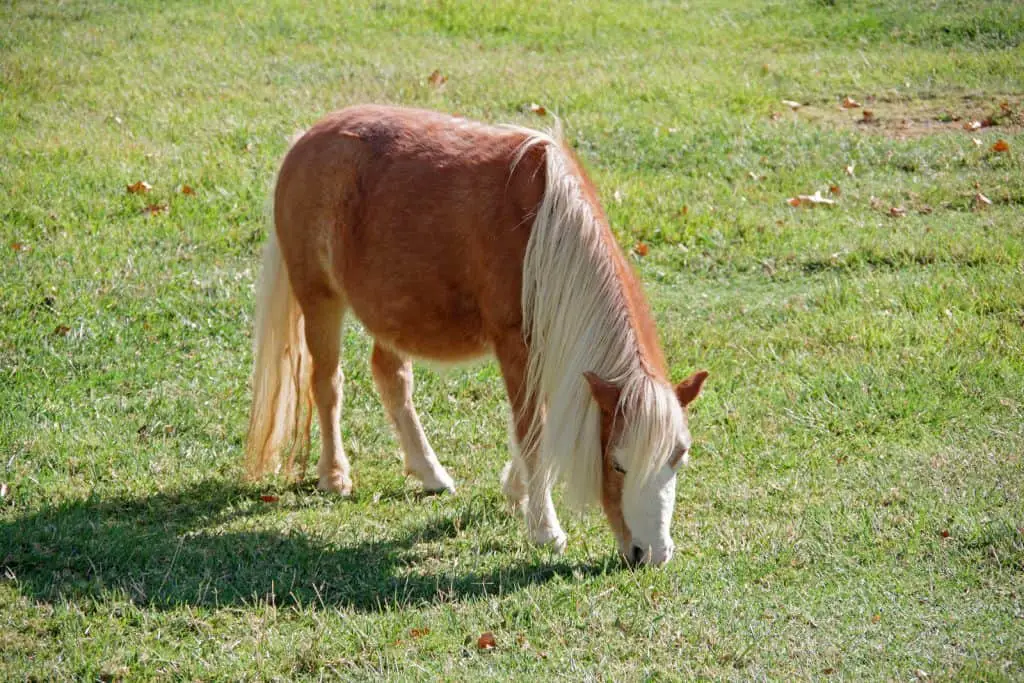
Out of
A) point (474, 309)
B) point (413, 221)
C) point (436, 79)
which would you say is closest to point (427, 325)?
point (474, 309)

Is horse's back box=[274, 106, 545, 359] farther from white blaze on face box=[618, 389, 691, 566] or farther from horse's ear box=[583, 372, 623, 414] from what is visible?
white blaze on face box=[618, 389, 691, 566]

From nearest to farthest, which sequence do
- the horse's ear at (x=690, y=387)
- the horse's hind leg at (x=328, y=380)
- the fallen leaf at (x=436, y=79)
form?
the horse's ear at (x=690, y=387) → the horse's hind leg at (x=328, y=380) → the fallen leaf at (x=436, y=79)

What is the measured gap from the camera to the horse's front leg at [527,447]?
17.1ft

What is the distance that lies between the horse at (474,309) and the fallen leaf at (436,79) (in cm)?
556

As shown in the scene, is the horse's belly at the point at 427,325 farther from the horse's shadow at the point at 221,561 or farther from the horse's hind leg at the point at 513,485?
the horse's shadow at the point at 221,561

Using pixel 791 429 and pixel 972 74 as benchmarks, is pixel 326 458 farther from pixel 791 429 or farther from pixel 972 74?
pixel 972 74

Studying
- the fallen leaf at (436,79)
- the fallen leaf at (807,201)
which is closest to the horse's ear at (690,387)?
the fallen leaf at (807,201)

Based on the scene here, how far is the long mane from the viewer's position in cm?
464

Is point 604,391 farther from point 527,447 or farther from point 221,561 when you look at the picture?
point 221,561

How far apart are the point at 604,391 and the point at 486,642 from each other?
42.9 inches

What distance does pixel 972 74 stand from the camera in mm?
12484

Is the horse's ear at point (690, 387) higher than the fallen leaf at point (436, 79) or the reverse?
the reverse

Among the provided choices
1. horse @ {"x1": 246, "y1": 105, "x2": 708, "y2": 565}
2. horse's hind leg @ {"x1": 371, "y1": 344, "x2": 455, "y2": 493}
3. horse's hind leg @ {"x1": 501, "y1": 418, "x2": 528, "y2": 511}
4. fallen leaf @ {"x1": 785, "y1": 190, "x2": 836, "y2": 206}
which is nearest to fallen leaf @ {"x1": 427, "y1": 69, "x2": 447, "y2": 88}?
fallen leaf @ {"x1": 785, "y1": 190, "x2": 836, "y2": 206}

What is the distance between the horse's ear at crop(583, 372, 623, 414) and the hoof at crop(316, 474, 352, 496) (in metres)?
1.87
